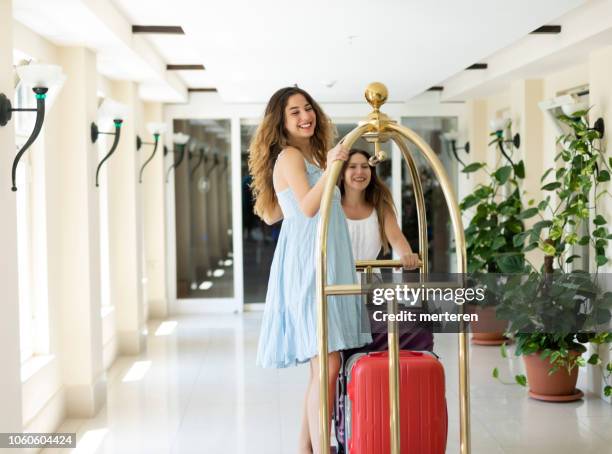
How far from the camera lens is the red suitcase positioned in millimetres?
2324

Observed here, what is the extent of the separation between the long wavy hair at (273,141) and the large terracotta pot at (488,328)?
9.37ft

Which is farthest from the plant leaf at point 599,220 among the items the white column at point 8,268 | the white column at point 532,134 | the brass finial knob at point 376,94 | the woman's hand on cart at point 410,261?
the white column at point 8,268

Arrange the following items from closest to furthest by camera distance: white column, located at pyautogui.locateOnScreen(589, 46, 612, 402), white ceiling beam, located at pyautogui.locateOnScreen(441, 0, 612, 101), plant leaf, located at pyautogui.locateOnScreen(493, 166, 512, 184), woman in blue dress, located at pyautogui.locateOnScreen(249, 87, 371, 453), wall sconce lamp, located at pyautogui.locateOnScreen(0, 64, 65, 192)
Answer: woman in blue dress, located at pyautogui.locateOnScreen(249, 87, 371, 453) → wall sconce lamp, located at pyautogui.locateOnScreen(0, 64, 65, 192) → white ceiling beam, located at pyautogui.locateOnScreen(441, 0, 612, 101) → white column, located at pyautogui.locateOnScreen(589, 46, 612, 402) → plant leaf, located at pyautogui.locateOnScreen(493, 166, 512, 184)

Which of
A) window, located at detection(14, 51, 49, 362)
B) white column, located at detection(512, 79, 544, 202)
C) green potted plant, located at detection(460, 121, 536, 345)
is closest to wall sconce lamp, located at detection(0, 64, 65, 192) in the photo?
window, located at detection(14, 51, 49, 362)

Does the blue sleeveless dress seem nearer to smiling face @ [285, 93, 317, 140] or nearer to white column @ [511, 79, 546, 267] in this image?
smiling face @ [285, 93, 317, 140]

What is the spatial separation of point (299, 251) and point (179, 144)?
242 inches

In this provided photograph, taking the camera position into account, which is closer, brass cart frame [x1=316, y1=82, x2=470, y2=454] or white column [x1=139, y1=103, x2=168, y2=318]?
brass cart frame [x1=316, y1=82, x2=470, y2=454]

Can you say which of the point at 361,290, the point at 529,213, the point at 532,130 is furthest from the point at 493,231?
the point at 361,290

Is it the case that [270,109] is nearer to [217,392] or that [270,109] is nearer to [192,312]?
[217,392]

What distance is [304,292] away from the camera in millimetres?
2760

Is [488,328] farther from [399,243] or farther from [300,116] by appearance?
[300,116]

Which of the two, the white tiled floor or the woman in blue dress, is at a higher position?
the woman in blue dress

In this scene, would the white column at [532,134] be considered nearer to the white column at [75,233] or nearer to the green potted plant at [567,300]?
the green potted plant at [567,300]

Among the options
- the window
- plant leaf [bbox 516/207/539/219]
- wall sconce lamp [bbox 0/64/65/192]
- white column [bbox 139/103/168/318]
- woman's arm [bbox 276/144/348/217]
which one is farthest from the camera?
white column [bbox 139/103/168/318]
